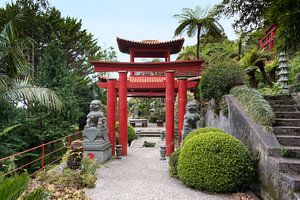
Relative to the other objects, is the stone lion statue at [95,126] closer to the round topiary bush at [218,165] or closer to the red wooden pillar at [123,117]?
the red wooden pillar at [123,117]

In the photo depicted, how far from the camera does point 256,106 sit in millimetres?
5375

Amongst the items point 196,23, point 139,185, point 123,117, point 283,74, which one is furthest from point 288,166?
point 196,23

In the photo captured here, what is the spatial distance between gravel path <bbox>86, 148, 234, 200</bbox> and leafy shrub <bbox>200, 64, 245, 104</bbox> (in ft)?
9.48

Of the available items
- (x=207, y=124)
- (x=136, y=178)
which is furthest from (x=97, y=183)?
(x=207, y=124)

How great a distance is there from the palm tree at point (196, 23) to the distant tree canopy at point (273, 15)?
24.9 ft

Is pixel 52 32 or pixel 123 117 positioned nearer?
pixel 123 117

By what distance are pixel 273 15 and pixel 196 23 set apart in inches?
394

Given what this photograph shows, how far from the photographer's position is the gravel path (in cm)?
460

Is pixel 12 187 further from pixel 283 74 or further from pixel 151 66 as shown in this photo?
pixel 283 74

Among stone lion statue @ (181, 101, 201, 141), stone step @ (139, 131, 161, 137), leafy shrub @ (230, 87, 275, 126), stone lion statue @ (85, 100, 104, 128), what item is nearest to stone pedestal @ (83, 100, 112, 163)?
stone lion statue @ (85, 100, 104, 128)

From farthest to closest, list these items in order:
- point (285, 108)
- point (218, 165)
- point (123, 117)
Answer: point (123, 117), point (285, 108), point (218, 165)

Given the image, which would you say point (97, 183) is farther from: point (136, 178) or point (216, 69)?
point (216, 69)

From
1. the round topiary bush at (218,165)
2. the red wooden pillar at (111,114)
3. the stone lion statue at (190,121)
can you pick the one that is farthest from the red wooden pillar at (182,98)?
the round topiary bush at (218,165)

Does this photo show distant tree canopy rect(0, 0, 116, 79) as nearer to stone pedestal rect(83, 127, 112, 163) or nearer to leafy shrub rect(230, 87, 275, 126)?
stone pedestal rect(83, 127, 112, 163)
